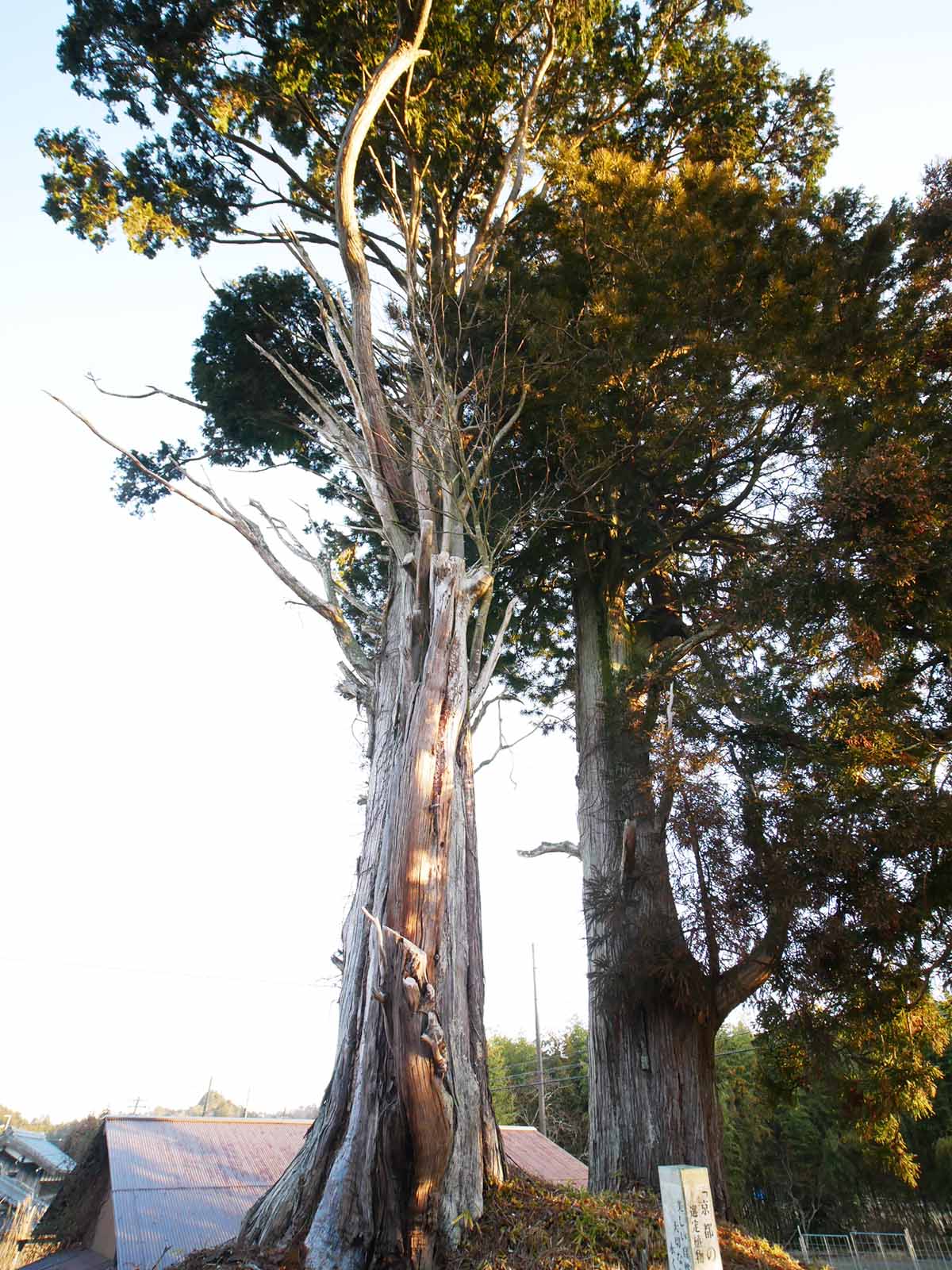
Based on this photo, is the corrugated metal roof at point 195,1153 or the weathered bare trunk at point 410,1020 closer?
the weathered bare trunk at point 410,1020

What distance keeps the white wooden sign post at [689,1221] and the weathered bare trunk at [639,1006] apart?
2.13 m

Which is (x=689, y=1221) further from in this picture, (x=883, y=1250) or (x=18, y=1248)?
(x=883, y=1250)

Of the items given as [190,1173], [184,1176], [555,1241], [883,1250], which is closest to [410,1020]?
[555,1241]

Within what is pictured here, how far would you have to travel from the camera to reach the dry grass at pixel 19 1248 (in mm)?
8992

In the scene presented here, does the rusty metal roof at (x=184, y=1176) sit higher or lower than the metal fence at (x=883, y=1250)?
higher

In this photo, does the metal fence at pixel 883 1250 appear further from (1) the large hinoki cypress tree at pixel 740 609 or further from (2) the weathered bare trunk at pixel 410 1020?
(2) the weathered bare trunk at pixel 410 1020

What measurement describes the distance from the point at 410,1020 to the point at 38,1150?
23.4m

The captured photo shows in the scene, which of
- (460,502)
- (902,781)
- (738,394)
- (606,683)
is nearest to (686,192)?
(738,394)

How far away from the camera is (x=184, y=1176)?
27.7 feet

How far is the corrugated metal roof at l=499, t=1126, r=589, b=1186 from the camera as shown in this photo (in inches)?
417

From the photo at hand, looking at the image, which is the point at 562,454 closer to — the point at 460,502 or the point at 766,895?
the point at 460,502

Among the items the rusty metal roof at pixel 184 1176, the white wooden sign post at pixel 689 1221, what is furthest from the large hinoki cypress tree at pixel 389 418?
the rusty metal roof at pixel 184 1176

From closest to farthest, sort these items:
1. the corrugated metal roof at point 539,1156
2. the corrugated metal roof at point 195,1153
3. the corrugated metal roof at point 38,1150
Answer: the corrugated metal roof at point 195,1153 → the corrugated metal roof at point 539,1156 → the corrugated metal roof at point 38,1150

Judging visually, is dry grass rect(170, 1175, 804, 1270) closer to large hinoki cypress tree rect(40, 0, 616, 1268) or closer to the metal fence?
large hinoki cypress tree rect(40, 0, 616, 1268)
